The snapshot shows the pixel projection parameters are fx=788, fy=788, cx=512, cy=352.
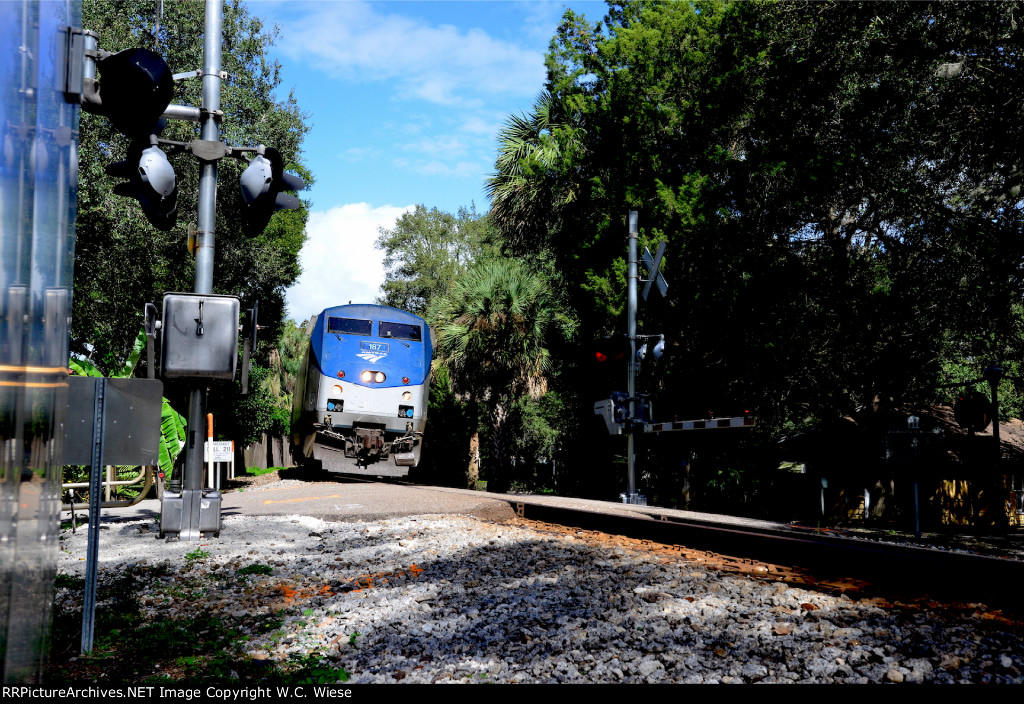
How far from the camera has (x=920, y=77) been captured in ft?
49.2

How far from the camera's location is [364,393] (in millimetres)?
16906

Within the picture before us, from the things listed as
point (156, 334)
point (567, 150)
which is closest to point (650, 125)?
point (567, 150)

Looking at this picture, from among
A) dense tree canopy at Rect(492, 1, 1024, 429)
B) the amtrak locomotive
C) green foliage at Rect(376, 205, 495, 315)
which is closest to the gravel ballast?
the amtrak locomotive

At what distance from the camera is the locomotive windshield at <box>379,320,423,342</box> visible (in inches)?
693

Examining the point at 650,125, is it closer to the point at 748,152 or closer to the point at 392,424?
the point at 748,152

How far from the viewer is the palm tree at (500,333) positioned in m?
23.0

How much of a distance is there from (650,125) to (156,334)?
57.9 feet

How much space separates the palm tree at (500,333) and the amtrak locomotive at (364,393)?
5.49 meters

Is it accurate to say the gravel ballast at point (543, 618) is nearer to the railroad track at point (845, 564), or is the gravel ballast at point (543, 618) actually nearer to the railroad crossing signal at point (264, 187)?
the railroad track at point (845, 564)

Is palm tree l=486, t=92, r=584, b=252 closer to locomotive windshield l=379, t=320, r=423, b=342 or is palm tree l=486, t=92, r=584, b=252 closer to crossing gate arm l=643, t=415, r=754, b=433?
locomotive windshield l=379, t=320, r=423, b=342

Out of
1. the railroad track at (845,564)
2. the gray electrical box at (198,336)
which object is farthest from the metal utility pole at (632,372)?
the gray electrical box at (198,336)

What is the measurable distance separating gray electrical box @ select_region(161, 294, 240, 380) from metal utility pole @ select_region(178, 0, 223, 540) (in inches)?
14.6

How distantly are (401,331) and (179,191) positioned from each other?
20.8 ft

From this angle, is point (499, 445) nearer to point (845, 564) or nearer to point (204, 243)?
point (204, 243)
